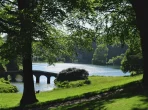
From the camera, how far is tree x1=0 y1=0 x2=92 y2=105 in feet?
59.1

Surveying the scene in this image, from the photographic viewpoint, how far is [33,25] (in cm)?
1825

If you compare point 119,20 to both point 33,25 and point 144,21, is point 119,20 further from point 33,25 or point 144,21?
point 33,25

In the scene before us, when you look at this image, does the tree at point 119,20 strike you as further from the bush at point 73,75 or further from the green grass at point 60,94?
the bush at point 73,75

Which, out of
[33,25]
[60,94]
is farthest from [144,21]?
[60,94]

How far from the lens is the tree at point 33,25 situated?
1800 cm

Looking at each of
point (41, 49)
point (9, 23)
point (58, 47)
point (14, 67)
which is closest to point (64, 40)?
point (58, 47)

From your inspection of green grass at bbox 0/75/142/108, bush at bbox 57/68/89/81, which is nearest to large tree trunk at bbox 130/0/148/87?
green grass at bbox 0/75/142/108

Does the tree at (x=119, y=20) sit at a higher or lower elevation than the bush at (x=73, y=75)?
higher

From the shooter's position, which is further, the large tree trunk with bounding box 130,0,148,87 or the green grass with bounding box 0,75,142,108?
the green grass with bounding box 0,75,142,108

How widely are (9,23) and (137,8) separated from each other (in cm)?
907

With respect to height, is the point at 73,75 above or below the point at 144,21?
below

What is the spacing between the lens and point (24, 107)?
21406 mm

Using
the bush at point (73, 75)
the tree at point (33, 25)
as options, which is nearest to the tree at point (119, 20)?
the tree at point (33, 25)

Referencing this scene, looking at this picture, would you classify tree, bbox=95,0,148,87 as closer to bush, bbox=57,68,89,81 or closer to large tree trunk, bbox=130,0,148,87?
large tree trunk, bbox=130,0,148,87
